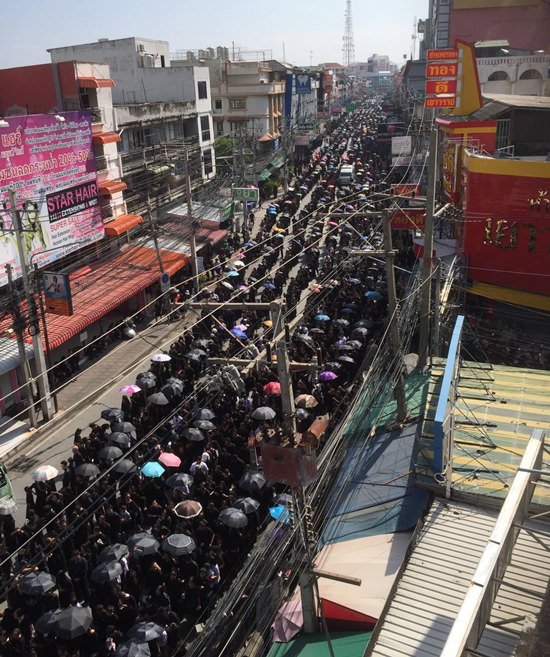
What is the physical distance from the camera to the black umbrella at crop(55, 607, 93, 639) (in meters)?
8.27

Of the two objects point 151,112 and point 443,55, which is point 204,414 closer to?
point 151,112

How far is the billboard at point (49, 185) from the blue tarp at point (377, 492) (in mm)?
10932

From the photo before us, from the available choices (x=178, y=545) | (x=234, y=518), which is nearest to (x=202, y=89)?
(x=234, y=518)

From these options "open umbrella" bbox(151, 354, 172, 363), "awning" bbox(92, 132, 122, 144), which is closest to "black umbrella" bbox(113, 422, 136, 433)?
"open umbrella" bbox(151, 354, 172, 363)

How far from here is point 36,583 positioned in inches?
358

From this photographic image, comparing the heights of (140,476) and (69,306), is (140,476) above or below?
below

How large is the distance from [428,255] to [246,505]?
21.3 ft

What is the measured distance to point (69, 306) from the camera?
16.3 meters

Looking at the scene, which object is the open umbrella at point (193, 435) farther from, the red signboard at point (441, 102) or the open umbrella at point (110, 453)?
the red signboard at point (441, 102)

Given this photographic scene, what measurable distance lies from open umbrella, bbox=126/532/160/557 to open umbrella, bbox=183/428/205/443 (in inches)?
126

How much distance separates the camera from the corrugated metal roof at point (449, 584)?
19.7ft

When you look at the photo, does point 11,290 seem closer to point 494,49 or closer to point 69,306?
point 69,306

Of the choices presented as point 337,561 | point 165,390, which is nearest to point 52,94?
point 165,390

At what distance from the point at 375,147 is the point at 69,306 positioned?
190 ft
